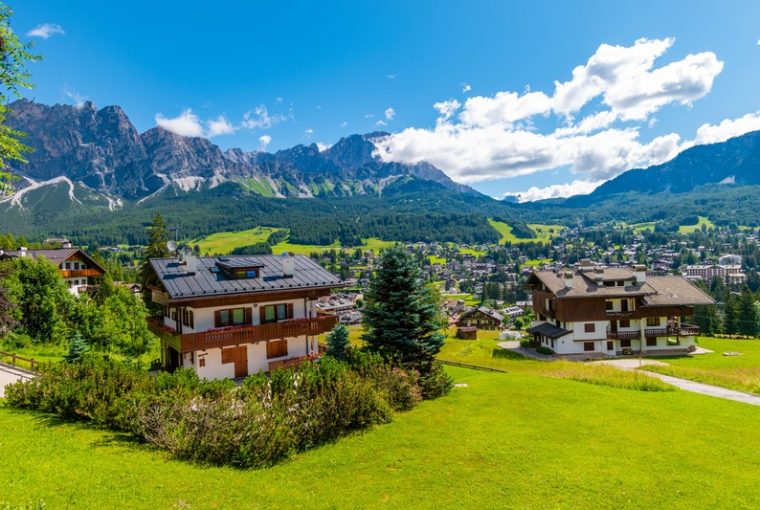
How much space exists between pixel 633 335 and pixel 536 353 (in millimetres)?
11704

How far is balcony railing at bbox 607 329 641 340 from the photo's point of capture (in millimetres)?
50844

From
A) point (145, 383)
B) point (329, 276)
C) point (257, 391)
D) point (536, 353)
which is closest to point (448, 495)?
point (257, 391)

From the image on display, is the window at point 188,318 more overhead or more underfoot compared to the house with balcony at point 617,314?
more overhead

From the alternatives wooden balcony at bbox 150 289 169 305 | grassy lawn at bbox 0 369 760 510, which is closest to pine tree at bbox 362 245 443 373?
grassy lawn at bbox 0 369 760 510

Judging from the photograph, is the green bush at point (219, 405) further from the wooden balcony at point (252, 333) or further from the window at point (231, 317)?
the window at point (231, 317)

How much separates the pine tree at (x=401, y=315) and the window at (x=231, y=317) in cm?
817

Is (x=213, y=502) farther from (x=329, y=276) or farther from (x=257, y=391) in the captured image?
(x=329, y=276)

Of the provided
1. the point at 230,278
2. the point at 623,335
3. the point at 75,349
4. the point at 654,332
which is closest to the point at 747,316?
the point at 654,332

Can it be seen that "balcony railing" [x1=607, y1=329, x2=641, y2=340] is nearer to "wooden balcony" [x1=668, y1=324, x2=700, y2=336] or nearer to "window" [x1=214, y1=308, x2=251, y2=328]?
"wooden balcony" [x1=668, y1=324, x2=700, y2=336]

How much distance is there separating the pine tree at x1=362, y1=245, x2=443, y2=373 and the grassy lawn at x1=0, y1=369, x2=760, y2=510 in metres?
4.95

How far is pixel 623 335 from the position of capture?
51.1 meters

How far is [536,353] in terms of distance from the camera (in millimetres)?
50594

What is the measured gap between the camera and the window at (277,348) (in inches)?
1120

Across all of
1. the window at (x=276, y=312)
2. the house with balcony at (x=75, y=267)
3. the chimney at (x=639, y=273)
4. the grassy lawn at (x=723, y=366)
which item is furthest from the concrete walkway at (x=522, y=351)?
the house with balcony at (x=75, y=267)
